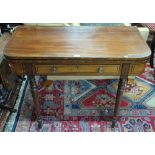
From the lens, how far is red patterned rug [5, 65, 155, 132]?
1741mm

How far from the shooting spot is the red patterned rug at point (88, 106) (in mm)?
1741

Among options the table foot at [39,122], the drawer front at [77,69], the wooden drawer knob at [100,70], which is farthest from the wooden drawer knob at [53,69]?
the table foot at [39,122]

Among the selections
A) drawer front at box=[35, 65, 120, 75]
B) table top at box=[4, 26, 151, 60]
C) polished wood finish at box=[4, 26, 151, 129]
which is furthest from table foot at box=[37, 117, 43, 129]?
table top at box=[4, 26, 151, 60]

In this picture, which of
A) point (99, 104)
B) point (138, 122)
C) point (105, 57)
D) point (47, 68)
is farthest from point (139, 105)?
point (47, 68)

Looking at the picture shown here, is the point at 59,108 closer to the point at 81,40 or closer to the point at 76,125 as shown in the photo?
the point at 76,125

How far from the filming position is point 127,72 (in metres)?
1.29

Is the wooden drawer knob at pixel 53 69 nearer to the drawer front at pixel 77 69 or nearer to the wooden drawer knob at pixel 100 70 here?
the drawer front at pixel 77 69

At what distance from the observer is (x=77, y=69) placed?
128 centimetres

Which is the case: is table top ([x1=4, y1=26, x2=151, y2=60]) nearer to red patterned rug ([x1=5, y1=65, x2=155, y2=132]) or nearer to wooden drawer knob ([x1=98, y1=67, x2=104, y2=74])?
wooden drawer knob ([x1=98, y1=67, x2=104, y2=74])

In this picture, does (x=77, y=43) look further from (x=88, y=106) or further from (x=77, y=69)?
(x=88, y=106)

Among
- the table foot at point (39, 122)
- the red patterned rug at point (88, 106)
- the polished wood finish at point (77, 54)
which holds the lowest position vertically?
the red patterned rug at point (88, 106)

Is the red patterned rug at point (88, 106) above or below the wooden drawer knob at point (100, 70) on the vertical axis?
below

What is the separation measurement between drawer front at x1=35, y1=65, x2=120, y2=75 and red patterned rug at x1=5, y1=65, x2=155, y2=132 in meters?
0.62

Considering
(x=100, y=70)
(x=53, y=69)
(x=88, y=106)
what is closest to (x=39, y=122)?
(x=88, y=106)
